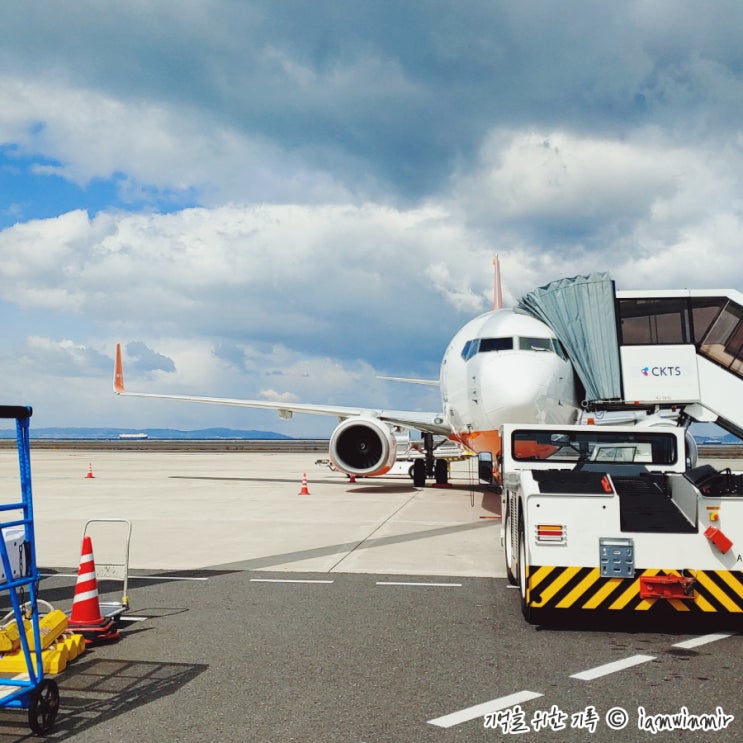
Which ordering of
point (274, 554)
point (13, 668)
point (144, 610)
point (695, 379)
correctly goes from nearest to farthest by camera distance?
point (13, 668)
point (144, 610)
point (274, 554)
point (695, 379)

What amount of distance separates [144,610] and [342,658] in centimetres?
245

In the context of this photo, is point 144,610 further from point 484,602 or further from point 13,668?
point 484,602

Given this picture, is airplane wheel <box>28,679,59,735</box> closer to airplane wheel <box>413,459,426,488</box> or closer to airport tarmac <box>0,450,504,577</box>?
airport tarmac <box>0,450,504,577</box>

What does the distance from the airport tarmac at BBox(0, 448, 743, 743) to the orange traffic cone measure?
17 cm

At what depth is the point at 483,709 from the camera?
4.46m

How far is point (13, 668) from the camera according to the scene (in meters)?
4.65

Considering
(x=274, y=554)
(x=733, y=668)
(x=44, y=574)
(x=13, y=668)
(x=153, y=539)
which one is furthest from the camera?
(x=153, y=539)

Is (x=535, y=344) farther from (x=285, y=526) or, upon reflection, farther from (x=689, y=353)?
(x=285, y=526)

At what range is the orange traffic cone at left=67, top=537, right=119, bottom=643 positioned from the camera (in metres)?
5.95

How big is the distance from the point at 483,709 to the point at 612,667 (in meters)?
1.35

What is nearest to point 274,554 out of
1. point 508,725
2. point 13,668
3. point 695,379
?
point 13,668

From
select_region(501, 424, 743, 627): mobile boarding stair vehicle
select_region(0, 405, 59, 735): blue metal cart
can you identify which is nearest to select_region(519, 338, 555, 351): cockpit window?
select_region(501, 424, 743, 627): mobile boarding stair vehicle

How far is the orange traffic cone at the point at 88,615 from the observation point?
5953mm

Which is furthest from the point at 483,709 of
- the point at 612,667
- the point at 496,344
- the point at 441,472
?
the point at 441,472
